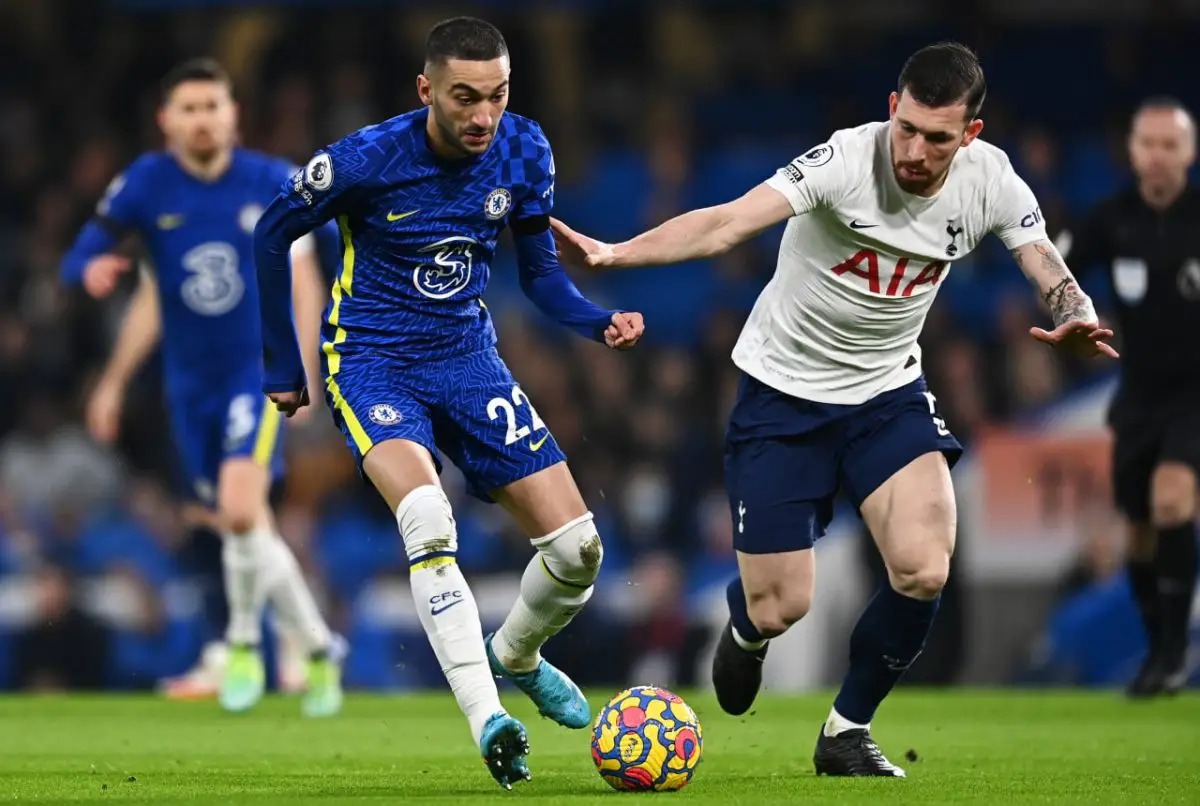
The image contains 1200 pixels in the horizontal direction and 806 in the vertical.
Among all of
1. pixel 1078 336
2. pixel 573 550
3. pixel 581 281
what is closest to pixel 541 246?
pixel 573 550

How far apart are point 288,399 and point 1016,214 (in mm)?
2557

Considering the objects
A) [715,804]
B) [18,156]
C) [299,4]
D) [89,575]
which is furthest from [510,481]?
[18,156]

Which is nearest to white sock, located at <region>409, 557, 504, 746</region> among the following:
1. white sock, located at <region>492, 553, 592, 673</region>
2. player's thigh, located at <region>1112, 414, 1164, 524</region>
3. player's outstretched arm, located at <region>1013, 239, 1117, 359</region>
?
white sock, located at <region>492, 553, 592, 673</region>

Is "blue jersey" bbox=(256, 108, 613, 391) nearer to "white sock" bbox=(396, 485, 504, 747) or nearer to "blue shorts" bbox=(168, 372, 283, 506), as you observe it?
"white sock" bbox=(396, 485, 504, 747)

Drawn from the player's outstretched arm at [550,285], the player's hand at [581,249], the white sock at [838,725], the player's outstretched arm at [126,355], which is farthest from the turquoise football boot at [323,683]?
the player's hand at [581,249]

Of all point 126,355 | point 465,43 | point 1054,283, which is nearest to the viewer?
point 465,43

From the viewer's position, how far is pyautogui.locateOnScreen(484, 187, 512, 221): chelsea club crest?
693 centimetres

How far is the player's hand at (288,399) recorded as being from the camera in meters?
7.03

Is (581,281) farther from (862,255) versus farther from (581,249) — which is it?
(581,249)

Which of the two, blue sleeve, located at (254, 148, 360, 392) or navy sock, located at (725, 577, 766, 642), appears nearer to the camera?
blue sleeve, located at (254, 148, 360, 392)

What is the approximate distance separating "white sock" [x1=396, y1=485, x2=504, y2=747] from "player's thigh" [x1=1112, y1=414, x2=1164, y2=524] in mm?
5319

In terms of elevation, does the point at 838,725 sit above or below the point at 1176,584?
above

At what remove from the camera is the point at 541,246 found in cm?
710

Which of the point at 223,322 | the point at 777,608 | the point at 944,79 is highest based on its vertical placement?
the point at 944,79
